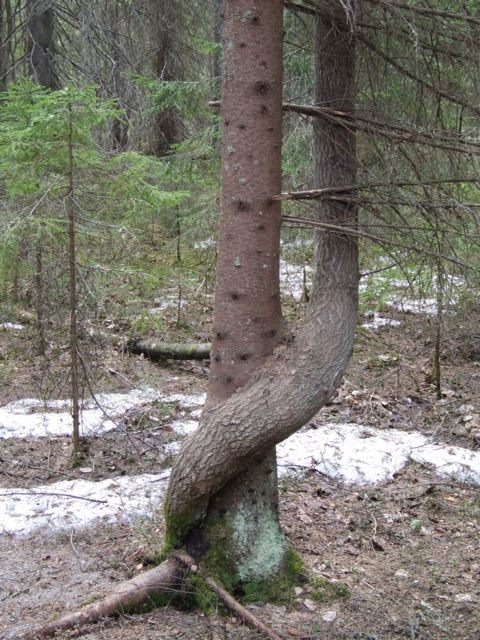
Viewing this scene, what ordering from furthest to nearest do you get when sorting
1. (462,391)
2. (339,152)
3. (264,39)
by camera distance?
(462,391) < (339,152) < (264,39)

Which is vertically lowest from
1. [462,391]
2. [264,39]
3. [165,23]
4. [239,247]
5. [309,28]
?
[462,391]

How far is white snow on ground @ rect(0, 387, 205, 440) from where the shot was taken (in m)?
7.41

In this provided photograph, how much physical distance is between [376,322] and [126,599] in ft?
29.6

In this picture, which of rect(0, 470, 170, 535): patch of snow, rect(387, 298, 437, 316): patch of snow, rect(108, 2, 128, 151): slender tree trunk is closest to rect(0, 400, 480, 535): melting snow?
rect(0, 470, 170, 535): patch of snow

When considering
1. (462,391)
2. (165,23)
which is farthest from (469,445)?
(165,23)

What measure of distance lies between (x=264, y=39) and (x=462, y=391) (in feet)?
22.4

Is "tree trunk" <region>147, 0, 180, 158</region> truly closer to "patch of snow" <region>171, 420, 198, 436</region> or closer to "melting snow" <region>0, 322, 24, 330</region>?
"melting snow" <region>0, 322, 24, 330</region>

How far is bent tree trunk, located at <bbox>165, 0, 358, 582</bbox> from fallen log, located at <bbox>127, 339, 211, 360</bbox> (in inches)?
225

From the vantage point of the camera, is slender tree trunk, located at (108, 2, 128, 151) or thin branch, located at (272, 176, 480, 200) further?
slender tree trunk, located at (108, 2, 128, 151)

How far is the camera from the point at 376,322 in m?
12.2

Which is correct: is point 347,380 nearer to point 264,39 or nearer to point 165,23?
point 264,39

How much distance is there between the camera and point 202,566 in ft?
13.9

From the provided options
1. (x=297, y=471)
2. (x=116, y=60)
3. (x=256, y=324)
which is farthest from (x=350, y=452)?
(x=116, y=60)

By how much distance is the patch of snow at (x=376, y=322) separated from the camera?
11.6 meters
